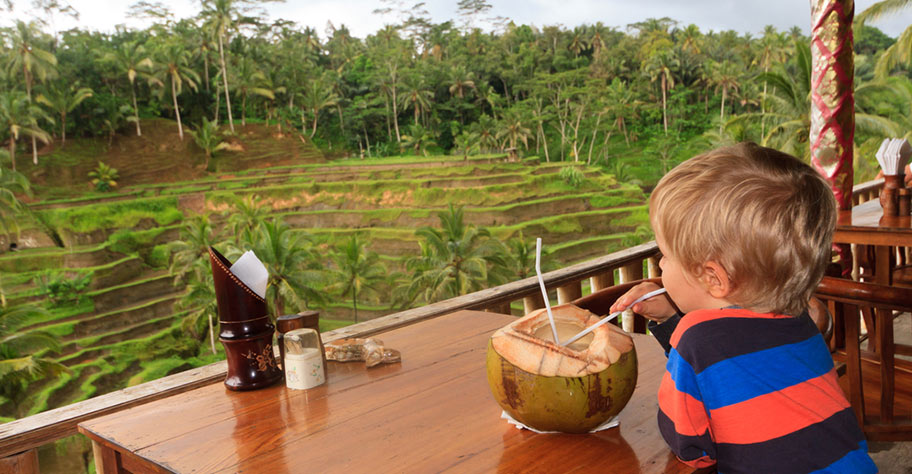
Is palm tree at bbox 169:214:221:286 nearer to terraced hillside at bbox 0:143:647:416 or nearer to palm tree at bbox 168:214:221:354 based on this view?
palm tree at bbox 168:214:221:354

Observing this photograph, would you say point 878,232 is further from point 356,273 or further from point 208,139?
point 208,139

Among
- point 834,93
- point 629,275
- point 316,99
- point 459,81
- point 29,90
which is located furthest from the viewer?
Result: point 459,81

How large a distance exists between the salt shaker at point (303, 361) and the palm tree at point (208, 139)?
32248mm

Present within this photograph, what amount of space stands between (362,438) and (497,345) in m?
0.20

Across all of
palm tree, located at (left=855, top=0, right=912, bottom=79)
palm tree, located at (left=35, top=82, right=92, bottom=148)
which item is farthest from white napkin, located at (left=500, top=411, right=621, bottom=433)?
palm tree, located at (left=35, top=82, right=92, bottom=148)

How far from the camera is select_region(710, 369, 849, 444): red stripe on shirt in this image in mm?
673

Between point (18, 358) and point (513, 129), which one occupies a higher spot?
point (513, 129)

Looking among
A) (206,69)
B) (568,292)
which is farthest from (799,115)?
(206,69)

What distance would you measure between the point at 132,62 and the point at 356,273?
20.2 m

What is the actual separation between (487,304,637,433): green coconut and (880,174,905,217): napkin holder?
2065 millimetres

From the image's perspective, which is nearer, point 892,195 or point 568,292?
point 568,292

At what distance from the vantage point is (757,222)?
66 cm

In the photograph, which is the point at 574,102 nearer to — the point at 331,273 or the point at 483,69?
the point at 483,69

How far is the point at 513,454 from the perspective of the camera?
717 millimetres
